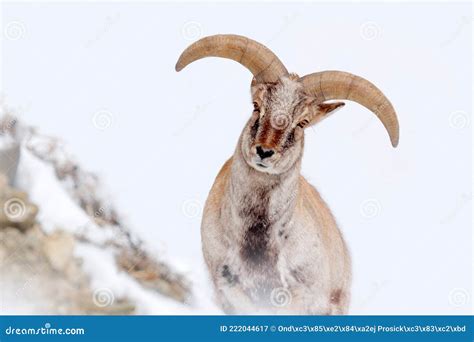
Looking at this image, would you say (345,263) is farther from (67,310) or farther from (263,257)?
(67,310)

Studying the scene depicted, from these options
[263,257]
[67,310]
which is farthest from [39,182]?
[263,257]

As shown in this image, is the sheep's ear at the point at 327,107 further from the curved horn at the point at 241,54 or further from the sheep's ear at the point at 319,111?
the curved horn at the point at 241,54

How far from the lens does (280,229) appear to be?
8688mm

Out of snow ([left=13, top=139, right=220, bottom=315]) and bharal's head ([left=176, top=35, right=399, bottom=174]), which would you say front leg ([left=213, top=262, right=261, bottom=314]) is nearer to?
snow ([left=13, top=139, right=220, bottom=315])

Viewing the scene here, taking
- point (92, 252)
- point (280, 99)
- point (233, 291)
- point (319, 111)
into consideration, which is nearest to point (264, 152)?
point (280, 99)

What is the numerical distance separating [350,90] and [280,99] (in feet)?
2.92

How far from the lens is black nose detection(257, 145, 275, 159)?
782 cm

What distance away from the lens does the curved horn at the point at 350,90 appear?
851 centimetres

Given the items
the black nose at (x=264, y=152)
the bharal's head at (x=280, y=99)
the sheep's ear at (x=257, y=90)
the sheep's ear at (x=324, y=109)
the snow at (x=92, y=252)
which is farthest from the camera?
the snow at (x=92, y=252)

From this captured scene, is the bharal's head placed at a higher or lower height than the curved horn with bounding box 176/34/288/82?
lower

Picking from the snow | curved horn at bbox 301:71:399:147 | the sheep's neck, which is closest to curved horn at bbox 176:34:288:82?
curved horn at bbox 301:71:399:147

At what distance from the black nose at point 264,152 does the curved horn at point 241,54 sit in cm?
113

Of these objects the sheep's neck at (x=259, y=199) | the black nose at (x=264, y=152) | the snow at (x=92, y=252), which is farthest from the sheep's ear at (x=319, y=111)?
the snow at (x=92, y=252)
